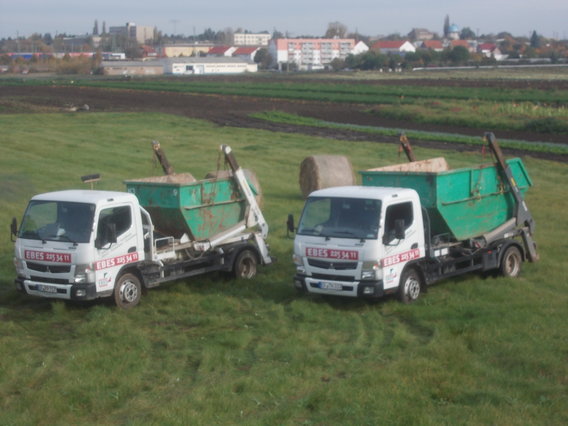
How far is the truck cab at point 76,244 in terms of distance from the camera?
14.9 meters

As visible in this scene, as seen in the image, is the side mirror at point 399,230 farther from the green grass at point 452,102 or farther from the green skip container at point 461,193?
the green grass at point 452,102

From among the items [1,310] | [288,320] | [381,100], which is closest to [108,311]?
[1,310]

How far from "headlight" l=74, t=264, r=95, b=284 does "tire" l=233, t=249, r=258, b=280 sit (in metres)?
3.82

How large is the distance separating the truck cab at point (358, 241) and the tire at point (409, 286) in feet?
0.32

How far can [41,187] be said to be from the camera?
2934 centimetres

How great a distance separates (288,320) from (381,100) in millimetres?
66487

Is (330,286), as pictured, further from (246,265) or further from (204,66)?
(204,66)

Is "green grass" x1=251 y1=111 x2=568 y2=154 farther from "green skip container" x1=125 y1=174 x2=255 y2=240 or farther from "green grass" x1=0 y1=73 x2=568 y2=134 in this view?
"green skip container" x1=125 y1=174 x2=255 y2=240

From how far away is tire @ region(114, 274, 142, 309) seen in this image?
15.5 meters

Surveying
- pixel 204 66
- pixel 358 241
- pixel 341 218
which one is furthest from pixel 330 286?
pixel 204 66

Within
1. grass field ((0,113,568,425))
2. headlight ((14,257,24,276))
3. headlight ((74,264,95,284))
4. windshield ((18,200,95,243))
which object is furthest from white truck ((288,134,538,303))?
headlight ((14,257,24,276))

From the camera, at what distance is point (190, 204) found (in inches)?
677

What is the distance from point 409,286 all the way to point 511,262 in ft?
11.1

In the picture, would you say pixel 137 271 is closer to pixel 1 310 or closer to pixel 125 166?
pixel 1 310
